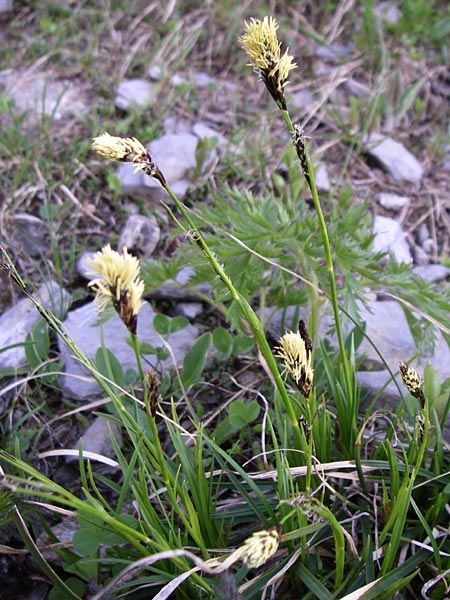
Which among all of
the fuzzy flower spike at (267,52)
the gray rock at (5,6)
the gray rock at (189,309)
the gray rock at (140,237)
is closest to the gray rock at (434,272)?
the gray rock at (189,309)

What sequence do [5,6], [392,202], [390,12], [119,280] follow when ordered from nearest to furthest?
1. [119,280]
2. [392,202]
3. [5,6]
4. [390,12]

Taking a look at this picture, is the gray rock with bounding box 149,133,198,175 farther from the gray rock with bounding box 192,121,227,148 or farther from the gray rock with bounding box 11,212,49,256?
the gray rock with bounding box 11,212,49,256

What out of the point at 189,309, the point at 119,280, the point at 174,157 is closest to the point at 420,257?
the point at 189,309

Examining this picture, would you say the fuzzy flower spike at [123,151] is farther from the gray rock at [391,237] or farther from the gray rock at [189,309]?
the gray rock at [391,237]

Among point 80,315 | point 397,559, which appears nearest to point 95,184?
point 80,315

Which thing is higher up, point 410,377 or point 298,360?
point 298,360

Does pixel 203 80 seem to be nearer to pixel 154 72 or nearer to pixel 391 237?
pixel 154 72

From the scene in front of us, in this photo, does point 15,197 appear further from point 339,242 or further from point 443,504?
point 443,504
